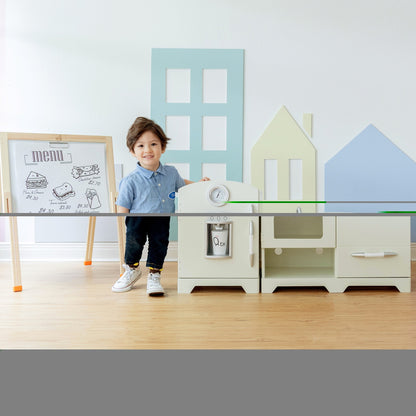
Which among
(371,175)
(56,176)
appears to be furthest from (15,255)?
(371,175)

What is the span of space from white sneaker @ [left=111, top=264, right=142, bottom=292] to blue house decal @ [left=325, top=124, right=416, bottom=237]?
26.2 inches

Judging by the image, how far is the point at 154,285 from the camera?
3.93 ft

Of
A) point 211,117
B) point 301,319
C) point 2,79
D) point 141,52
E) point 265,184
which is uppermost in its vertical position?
point 141,52

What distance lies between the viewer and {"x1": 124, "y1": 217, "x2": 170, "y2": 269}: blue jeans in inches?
48.6

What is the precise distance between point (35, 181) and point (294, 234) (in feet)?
2.81

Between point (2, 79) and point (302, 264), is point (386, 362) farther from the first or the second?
point (2, 79)

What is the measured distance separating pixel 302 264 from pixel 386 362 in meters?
0.75

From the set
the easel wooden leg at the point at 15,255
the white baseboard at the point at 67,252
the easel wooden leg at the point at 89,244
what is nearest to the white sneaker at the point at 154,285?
the white baseboard at the point at 67,252

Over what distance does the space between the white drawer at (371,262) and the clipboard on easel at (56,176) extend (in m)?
0.71

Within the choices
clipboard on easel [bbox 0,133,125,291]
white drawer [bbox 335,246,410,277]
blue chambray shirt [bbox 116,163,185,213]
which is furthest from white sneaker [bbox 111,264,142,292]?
white drawer [bbox 335,246,410,277]

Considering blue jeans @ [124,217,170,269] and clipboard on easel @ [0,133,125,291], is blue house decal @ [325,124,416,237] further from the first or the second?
clipboard on easel @ [0,133,125,291]

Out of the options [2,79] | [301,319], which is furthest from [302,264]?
[2,79]

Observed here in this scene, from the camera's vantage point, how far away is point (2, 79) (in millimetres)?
1430

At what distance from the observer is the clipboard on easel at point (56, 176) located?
130 centimetres
